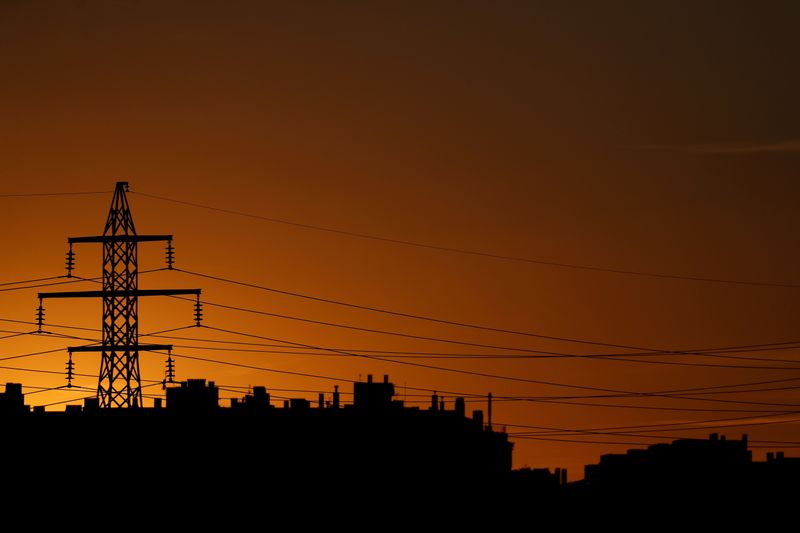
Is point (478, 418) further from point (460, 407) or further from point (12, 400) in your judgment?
point (12, 400)

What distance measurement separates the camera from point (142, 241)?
10269cm

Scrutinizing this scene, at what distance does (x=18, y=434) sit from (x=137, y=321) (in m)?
35.0

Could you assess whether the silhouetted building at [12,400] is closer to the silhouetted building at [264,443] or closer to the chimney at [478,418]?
the silhouetted building at [264,443]

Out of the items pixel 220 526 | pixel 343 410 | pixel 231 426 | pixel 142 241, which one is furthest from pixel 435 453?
pixel 142 241

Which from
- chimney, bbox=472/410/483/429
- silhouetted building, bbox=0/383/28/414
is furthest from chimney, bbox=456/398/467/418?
silhouetted building, bbox=0/383/28/414

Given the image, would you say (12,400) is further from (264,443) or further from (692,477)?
(692,477)

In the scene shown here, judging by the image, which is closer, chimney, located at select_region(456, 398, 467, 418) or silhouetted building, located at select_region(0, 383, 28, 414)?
silhouetted building, located at select_region(0, 383, 28, 414)

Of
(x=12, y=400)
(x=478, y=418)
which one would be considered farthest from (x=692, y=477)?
(x=12, y=400)

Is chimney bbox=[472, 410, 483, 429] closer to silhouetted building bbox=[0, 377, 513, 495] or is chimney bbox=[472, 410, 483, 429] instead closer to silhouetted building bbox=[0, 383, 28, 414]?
silhouetted building bbox=[0, 377, 513, 495]

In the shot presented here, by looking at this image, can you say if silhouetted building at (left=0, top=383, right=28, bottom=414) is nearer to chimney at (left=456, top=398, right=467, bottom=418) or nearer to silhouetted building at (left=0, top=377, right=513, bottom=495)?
silhouetted building at (left=0, top=377, right=513, bottom=495)

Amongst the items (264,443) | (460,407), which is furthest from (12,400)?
(460,407)

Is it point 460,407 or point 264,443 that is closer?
point 264,443

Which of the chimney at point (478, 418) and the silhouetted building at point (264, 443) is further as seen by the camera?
the chimney at point (478, 418)

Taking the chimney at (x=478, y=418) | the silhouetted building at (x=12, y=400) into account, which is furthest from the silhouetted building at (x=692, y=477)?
the silhouetted building at (x=12, y=400)
